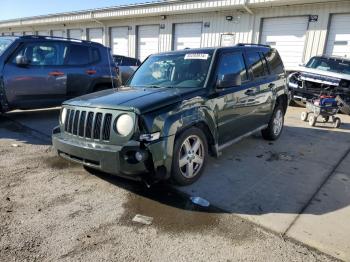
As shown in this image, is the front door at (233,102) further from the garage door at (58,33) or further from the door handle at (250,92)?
the garage door at (58,33)

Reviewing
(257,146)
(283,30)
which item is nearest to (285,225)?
(257,146)

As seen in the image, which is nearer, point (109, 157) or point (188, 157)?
point (109, 157)

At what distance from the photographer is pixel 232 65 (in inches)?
192

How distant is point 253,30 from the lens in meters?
14.6

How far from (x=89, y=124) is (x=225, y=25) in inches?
530

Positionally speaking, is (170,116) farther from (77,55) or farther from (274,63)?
(77,55)

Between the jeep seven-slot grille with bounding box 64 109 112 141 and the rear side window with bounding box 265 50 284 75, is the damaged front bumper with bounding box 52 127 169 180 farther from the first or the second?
the rear side window with bounding box 265 50 284 75

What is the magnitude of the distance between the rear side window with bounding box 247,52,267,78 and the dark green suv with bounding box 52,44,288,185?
18mm

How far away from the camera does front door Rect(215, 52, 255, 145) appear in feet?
14.9

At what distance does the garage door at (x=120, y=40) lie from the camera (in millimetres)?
20938

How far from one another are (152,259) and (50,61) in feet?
19.9

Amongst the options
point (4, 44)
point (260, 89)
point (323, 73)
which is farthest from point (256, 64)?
point (323, 73)

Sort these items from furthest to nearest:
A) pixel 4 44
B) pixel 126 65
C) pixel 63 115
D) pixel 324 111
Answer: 1. pixel 126 65
2. pixel 324 111
3. pixel 4 44
4. pixel 63 115

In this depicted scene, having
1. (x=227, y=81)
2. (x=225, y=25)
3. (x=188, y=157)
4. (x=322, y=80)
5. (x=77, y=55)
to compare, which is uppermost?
(x=225, y=25)
